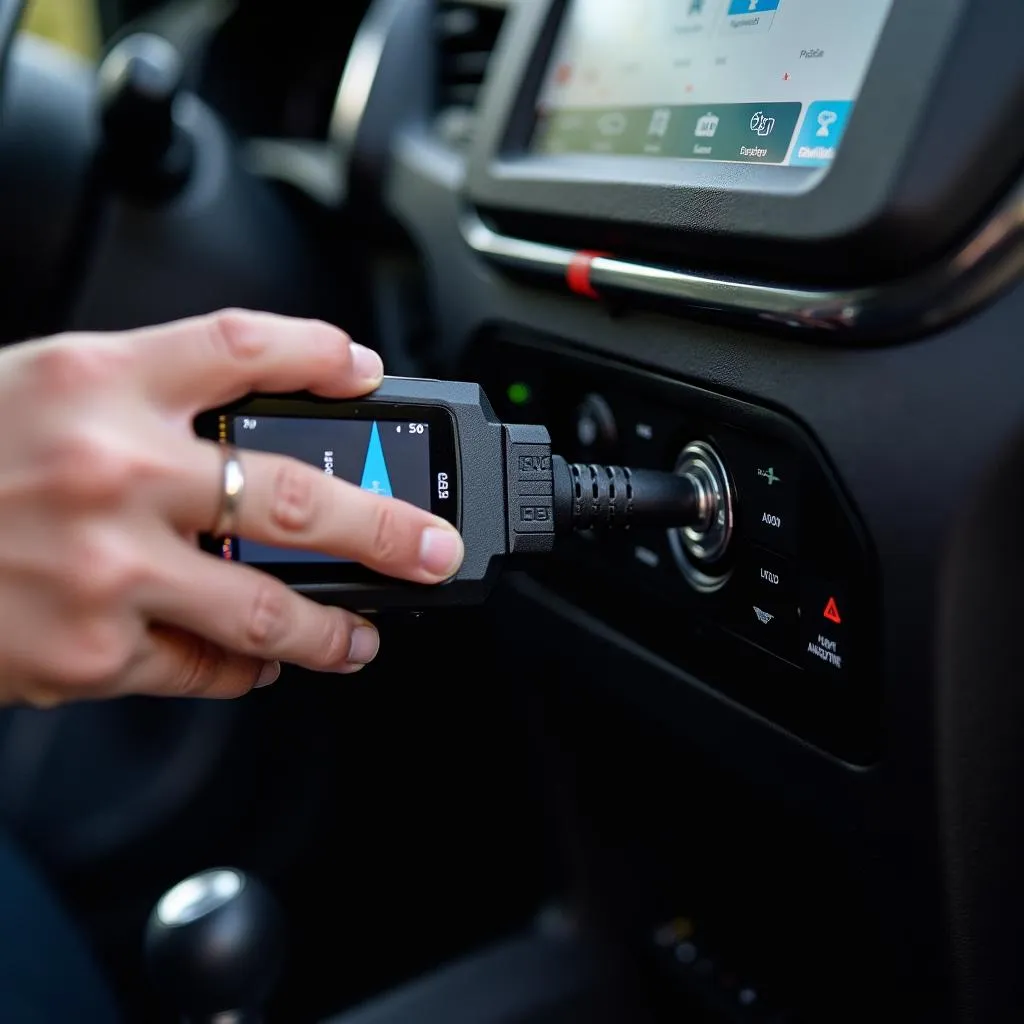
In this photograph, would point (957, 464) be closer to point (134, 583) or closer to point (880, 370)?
point (880, 370)

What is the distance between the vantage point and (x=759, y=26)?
0.63 m

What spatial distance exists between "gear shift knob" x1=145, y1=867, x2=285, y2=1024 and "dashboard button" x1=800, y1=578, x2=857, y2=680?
380 mm

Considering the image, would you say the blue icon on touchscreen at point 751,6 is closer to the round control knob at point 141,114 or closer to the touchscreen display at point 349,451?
the touchscreen display at point 349,451

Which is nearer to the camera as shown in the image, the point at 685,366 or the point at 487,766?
the point at 685,366

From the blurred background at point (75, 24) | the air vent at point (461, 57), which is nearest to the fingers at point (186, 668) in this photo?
the air vent at point (461, 57)

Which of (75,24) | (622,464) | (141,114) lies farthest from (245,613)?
(75,24)

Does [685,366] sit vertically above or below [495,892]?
above

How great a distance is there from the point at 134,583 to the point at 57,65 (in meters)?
0.85

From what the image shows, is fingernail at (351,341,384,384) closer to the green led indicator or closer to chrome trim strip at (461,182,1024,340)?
chrome trim strip at (461,182,1024,340)

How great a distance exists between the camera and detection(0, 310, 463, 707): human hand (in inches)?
16.7

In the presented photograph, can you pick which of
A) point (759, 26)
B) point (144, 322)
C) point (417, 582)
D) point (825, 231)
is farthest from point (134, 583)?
point (144, 322)

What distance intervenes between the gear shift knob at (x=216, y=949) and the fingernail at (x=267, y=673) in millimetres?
284

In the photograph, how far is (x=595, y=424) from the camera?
0.80 meters

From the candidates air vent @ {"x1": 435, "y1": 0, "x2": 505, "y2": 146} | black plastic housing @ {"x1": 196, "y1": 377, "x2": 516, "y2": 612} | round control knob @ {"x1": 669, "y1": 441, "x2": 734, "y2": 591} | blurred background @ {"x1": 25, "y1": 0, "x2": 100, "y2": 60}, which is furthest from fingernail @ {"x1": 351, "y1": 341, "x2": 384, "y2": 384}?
blurred background @ {"x1": 25, "y1": 0, "x2": 100, "y2": 60}
